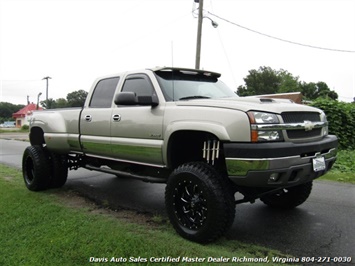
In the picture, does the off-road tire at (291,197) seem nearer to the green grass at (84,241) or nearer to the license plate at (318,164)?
the license plate at (318,164)

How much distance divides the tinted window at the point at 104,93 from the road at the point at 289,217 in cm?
157

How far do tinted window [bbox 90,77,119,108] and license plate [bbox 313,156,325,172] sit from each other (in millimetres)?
2916

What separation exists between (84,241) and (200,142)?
1707 mm

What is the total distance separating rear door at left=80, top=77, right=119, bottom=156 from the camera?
483cm

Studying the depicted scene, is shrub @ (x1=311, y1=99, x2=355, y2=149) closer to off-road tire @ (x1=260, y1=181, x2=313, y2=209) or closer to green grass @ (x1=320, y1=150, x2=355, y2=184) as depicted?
green grass @ (x1=320, y1=150, x2=355, y2=184)

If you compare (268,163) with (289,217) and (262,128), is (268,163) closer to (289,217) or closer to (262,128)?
(262,128)

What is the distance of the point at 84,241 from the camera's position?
3586 millimetres

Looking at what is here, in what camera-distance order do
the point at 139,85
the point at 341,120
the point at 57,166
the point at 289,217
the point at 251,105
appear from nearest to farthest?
1. the point at 251,105
2. the point at 289,217
3. the point at 139,85
4. the point at 57,166
5. the point at 341,120

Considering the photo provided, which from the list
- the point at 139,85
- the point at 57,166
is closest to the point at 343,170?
the point at 139,85

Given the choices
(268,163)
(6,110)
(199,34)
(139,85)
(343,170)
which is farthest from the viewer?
(6,110)

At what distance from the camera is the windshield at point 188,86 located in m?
4.27

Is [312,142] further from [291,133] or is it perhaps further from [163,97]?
[163,97]

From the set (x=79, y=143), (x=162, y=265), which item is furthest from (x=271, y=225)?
(x=79, y=143)

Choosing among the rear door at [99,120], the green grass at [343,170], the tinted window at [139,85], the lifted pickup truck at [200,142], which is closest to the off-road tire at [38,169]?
the lifted pickup truck at [200,142]
